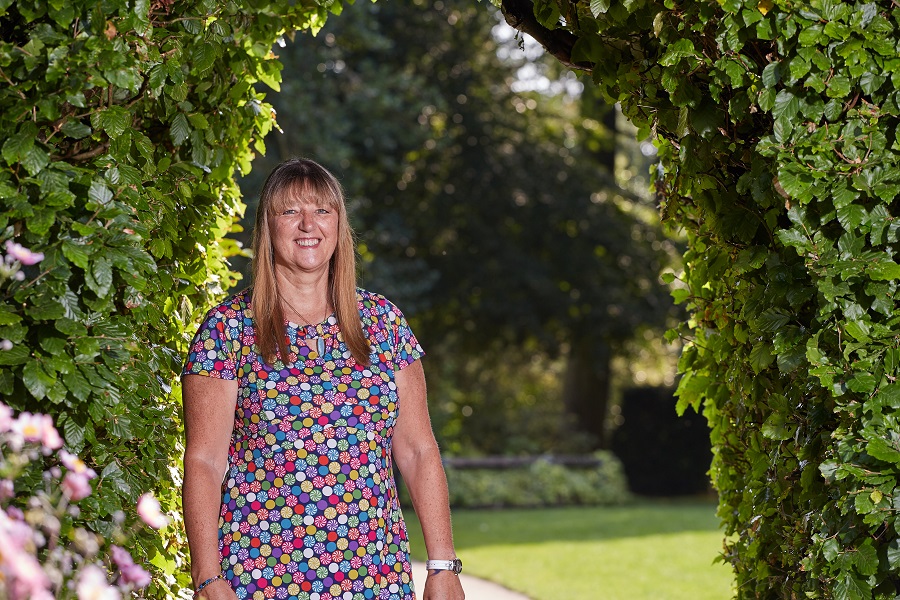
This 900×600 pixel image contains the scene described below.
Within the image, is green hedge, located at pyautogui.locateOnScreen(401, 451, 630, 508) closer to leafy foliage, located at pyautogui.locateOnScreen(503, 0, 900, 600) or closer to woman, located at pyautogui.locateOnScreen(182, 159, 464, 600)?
leafy foliage, located at pyautogui.locateOnScreen(503, 0, 900, 600)

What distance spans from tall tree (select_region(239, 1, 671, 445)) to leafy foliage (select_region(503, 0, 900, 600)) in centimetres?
1023

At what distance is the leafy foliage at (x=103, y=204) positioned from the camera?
2.48m

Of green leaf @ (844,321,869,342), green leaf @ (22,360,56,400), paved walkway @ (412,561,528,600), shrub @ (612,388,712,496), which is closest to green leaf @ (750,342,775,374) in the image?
green leaf @ (844,321,869,342)

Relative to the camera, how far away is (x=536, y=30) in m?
3.56

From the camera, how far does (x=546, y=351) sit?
16.0 metres

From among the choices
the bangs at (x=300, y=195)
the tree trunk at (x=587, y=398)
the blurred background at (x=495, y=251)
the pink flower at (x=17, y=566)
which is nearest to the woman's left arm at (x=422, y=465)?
the bangs at (x=300, y=195)

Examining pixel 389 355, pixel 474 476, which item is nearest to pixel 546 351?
pixel 474 476

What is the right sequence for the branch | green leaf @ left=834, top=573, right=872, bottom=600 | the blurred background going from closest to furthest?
1. green leaf @ left=834, top=573, right=872, bottom=600
2. the branch
3. the blurred background

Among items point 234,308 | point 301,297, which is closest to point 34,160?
point 234,308

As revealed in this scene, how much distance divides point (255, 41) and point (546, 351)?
13.2 m

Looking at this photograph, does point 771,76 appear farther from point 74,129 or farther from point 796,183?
point 74,129

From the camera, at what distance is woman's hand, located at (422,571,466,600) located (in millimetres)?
2893

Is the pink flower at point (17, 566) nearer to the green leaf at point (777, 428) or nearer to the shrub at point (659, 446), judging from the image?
the green leaf at point (777, 428)

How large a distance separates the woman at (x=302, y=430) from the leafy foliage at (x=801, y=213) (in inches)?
39.5
